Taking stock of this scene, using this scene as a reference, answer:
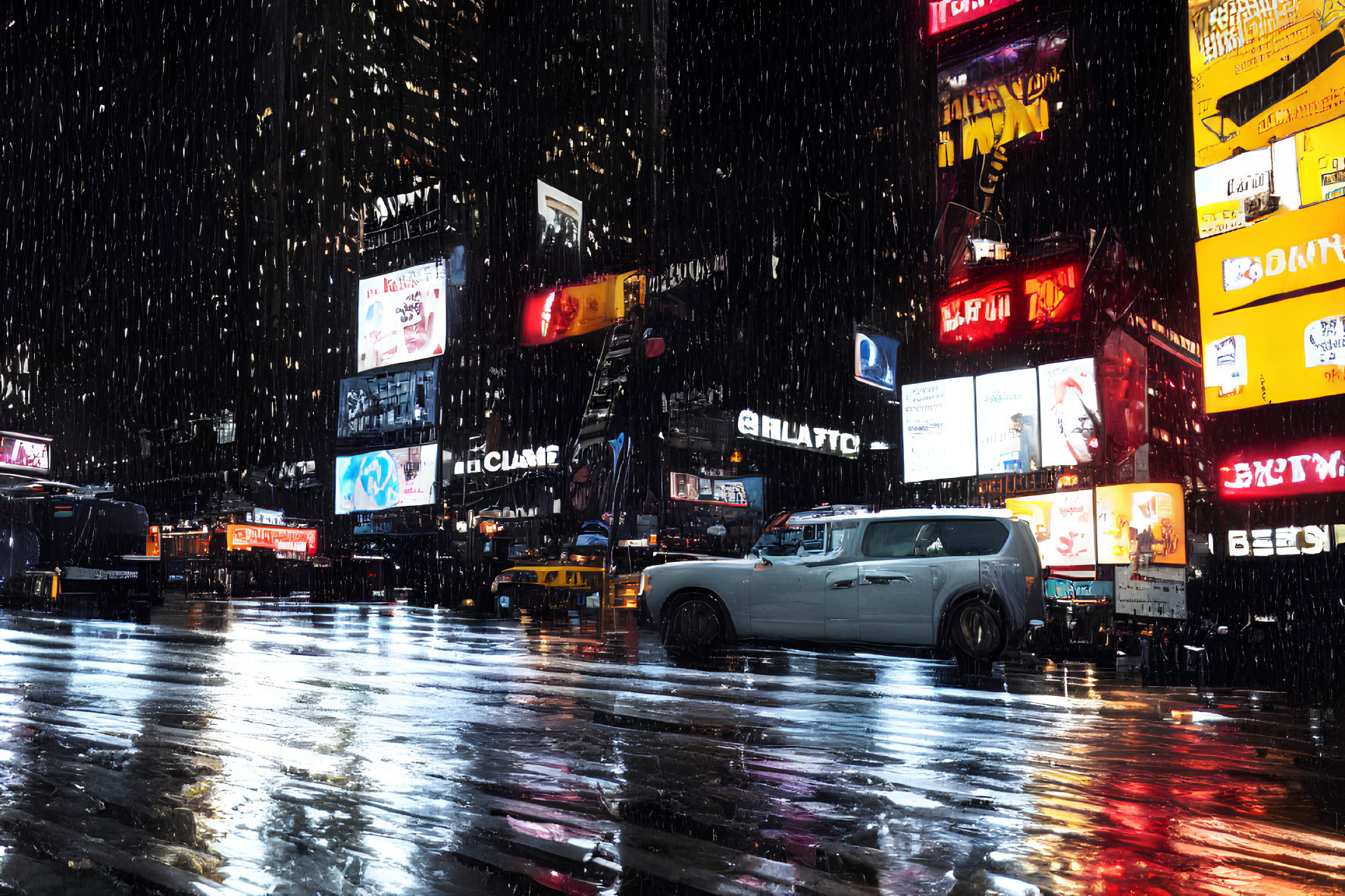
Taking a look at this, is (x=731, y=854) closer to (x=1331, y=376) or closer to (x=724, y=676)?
(x=724, y=676)

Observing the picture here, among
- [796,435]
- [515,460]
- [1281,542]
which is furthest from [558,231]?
[1281,542]

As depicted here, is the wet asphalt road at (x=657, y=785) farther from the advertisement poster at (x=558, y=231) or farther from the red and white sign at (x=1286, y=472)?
the advertisement poster at (x=558, y=231)

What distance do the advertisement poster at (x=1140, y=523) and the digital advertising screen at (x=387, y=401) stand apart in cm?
3905

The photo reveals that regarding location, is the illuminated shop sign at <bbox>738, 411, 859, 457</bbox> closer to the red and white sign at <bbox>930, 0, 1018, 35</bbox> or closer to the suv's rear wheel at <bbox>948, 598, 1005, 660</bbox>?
the red and white sign at <bbox>930, 0, 1018, 35</bbox>

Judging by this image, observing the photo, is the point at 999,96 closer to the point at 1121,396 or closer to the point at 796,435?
the point at 1121,396

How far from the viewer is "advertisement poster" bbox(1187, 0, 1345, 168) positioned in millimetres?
27438

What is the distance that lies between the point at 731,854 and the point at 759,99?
62530mm

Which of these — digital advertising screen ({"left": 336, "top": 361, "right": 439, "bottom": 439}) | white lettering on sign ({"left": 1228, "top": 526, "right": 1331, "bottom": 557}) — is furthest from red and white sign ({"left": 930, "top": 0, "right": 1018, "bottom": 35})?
digital advertising screen ({"left": 336, "top": 361, "right": 439, "bottom": 439})

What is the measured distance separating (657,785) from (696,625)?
7231 millimetres

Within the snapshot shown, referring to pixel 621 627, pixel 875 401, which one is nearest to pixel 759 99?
pixel 875 401

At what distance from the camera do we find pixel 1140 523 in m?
30.7

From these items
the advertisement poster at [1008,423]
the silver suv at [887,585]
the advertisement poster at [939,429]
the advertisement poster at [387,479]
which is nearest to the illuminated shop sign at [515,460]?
the advertisement poster at [387,479]

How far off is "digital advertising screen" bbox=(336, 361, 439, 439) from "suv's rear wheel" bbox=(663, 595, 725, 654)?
4775cm

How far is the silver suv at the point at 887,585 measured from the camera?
1126 centimetres
